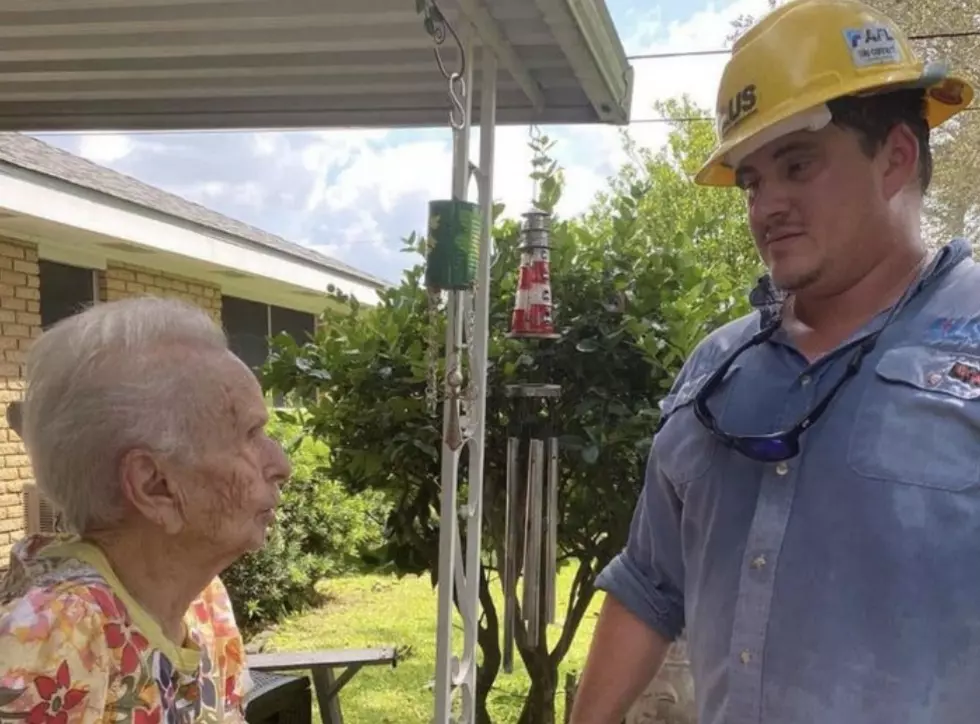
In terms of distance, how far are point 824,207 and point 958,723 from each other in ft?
2.50

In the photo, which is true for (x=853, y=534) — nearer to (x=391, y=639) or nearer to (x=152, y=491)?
(x=152, y=491)

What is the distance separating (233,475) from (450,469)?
4.57ft

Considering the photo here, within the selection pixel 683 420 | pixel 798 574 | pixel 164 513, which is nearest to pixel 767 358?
pixel 683 420

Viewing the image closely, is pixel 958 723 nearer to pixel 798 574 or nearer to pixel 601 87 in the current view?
pixel 798 574

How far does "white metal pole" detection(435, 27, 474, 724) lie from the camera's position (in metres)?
2.61

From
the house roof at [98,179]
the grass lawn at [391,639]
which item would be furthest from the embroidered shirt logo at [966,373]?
the grass lawn at [391,639]

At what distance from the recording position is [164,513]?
1312mm

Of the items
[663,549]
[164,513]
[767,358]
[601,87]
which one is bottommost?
[663,549]

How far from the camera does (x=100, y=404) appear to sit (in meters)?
1.26

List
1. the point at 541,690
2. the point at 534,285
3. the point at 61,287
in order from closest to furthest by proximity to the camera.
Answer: the point at 534,285 < the point at 541,690 < the point at 61,287

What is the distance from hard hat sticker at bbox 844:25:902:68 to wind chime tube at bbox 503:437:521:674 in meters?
2.48

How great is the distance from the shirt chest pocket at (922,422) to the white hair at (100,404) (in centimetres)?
99

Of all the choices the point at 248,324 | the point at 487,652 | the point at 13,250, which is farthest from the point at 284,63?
the point at 248,324

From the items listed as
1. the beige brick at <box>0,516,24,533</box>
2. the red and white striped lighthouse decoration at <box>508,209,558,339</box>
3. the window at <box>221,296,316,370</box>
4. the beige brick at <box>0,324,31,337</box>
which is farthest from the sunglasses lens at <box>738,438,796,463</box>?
the window at <box>221,296,316,370</box>
